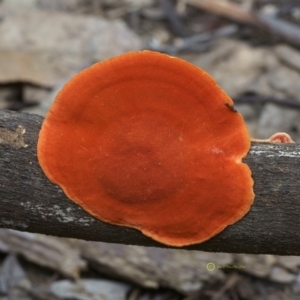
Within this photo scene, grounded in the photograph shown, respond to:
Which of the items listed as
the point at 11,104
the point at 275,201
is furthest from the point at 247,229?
the point at 11,104

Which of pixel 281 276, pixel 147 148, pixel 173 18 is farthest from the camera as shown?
pixel 173 18

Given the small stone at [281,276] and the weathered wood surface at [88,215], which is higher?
the weathered wood surface at [88,215]

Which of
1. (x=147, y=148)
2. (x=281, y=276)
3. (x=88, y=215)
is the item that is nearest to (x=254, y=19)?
(x=281, y=276)

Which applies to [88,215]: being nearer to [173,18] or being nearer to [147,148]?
[147,148]

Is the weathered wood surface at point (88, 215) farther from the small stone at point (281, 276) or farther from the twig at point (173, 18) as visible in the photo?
the twig at point (173, 18)

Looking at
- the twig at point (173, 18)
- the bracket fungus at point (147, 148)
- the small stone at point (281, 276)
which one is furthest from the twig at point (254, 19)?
the bracket fungus at point (147, 148)

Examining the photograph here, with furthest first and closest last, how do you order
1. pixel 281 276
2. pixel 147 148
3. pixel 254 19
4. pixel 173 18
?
pixel 173 18
pixel 254 19
pixel 281 276
pixel 147 148

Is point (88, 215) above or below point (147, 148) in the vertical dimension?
below
